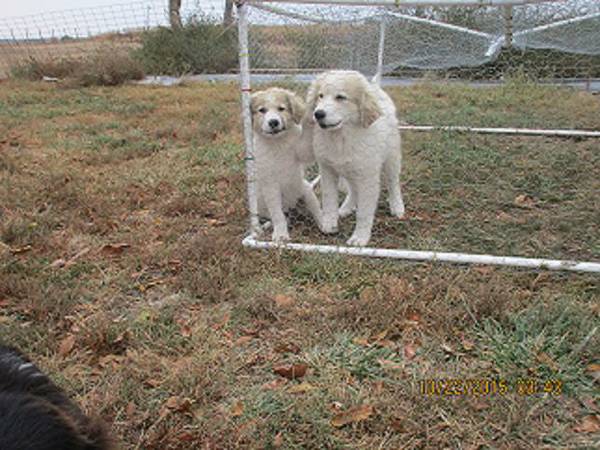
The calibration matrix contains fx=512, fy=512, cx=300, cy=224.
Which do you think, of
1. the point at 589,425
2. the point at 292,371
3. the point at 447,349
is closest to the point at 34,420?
the point at 292,371

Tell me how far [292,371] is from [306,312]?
0.44m

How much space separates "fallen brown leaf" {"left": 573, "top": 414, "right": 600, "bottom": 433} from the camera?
1835 millimetres

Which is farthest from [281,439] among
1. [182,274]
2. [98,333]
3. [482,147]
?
[482,147]

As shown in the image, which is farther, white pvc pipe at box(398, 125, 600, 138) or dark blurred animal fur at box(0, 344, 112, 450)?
white pvc pipe at box(398, 125, 600, 138)

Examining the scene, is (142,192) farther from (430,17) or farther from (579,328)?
(430,17)

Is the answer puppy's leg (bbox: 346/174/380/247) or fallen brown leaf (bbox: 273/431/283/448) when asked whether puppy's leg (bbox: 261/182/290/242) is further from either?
fallen brown leaf (bbox: 273/431/283/448)

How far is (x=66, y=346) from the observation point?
2357 millimetres

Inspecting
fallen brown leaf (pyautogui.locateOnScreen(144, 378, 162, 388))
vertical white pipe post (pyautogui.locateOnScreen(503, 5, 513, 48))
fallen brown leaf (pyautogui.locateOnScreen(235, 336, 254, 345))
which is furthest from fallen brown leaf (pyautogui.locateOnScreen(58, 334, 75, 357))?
vertical white pipe post (pyautogui.locateOnScreen(503, 5, 513, 48))

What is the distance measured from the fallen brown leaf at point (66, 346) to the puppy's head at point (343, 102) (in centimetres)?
176

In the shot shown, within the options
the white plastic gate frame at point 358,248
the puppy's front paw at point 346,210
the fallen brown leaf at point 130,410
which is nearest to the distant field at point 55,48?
the puppy's front paw at point 346,210

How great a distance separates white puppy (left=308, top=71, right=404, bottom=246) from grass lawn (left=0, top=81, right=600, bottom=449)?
1.11 ft

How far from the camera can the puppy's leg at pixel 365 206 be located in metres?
3.23

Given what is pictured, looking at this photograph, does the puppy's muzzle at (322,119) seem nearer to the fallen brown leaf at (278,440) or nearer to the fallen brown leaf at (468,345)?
the fallen brown leaf at (468,345)
